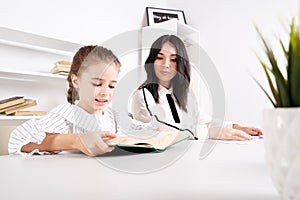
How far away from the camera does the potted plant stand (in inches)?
9.8

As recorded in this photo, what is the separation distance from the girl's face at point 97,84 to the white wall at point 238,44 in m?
1.87

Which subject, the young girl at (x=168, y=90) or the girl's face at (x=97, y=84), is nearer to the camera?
the girl's face at (x=97, y=84)

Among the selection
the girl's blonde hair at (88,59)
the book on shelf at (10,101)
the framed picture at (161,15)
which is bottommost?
the book on shelf at (10,101)

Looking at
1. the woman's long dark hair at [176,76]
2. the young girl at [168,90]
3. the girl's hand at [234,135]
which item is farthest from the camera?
the woman's long dark hair at [176,76]

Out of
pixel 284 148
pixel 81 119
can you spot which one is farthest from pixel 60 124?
pixel 284 148

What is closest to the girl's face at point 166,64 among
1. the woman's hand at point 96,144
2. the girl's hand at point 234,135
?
the girl's hand at point 234,135

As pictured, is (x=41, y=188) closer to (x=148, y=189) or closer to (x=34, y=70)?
(x=148, y=189)

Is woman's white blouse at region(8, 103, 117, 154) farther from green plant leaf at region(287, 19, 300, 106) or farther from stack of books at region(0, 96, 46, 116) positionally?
stack of books at region(0, 96, 46, 116)

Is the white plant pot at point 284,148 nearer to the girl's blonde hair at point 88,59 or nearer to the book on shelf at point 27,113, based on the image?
the girl's blonde hair at point 88,59

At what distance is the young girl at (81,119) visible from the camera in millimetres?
757

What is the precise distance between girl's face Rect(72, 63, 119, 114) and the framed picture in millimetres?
2128

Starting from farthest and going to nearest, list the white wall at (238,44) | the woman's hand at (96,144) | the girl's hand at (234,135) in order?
1. the white wall at (238,44)
2. the girl's hand at (234,135)
3. the woman's hand at (96,144)

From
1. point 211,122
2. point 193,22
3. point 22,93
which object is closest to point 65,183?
point 211,122

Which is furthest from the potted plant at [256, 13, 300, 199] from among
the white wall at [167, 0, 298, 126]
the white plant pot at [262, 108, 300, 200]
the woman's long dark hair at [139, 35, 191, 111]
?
the white wall at [167, 0, 298, 126]
